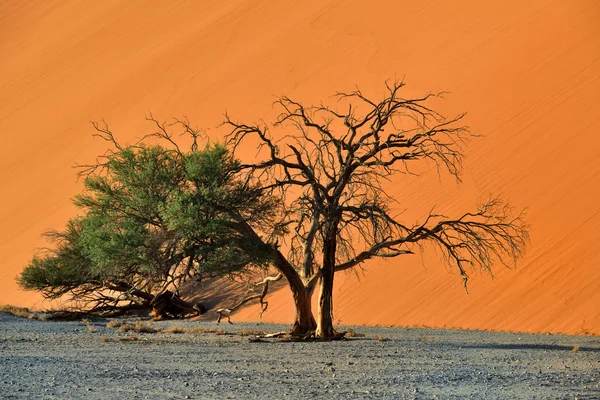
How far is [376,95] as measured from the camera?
35094 mm

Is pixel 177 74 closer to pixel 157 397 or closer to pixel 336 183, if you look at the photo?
pixel 336 183

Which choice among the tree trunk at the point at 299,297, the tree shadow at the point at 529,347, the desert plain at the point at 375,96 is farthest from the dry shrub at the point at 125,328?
the tree shadow at the point at 529,347

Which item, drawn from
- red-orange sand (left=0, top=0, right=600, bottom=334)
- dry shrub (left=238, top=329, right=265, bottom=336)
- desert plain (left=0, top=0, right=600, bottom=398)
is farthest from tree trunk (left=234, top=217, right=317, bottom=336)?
red-orange sand (left=0, top=0, right=600, bottom=334)

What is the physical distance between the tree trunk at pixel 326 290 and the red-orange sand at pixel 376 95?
4.67 meters

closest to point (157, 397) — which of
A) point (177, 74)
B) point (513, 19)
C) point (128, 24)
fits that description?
point (513, 19)

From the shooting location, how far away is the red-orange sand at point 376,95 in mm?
23781

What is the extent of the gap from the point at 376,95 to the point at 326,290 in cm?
1698

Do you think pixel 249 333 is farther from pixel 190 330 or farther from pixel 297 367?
pixel 297 367

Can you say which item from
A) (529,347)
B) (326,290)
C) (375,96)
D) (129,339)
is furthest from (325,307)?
(375,96)

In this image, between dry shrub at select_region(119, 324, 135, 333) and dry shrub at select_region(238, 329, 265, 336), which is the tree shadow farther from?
dry shrub at select_region(119, 324, 135, 333)

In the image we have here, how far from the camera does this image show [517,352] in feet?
54.6

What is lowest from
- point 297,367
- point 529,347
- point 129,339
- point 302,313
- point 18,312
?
point 297,367

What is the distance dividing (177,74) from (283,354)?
97.9 feet

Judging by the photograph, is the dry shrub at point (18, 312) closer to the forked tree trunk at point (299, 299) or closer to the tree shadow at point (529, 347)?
the forked tree trunk at point (299, 299)
